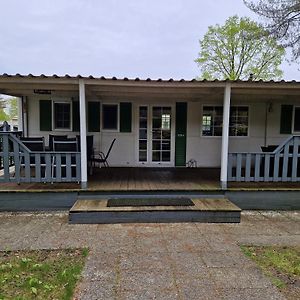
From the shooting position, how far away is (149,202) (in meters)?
4.77

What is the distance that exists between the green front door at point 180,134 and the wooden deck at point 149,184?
840 mm

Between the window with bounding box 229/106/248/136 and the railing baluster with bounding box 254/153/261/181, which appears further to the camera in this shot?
the window with bounding box 229/106/248/136

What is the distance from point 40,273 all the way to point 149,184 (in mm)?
2845

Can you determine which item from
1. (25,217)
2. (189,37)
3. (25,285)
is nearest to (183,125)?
(25,217)

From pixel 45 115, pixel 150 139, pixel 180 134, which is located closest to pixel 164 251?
pixel 150 139

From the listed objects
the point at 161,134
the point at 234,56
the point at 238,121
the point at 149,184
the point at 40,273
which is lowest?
the point at 40,273

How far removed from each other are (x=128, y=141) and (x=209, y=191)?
3.04m

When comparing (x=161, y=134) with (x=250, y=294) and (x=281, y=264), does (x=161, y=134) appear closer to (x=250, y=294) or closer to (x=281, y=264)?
(x=281, y=264)

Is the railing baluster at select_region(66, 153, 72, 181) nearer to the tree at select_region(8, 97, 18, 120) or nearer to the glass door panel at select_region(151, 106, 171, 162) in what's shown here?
the glass door panel at select_region(151, 106, 171, 162)

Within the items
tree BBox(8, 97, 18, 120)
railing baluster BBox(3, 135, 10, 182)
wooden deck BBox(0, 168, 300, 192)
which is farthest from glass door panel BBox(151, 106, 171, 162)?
tree BBox(8, 97, 18, 120)

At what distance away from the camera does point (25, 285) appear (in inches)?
103

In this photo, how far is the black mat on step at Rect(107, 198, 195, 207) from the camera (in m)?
4.66

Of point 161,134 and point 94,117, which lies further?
point 161,134

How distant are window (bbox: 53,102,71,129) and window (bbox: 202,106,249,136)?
3489mm
